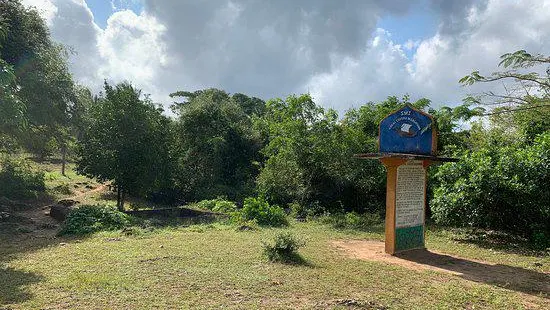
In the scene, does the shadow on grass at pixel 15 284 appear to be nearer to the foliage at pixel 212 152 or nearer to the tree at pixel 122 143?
the tree at pixel 122 143

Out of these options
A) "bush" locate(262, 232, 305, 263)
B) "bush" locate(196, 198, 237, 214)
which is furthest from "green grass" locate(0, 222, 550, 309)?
"bush" locate(196, 198, 237, 214)

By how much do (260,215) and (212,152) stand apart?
987 centimetres

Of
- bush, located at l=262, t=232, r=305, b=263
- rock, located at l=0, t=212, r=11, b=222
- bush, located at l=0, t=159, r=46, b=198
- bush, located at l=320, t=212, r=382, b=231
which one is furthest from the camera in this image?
bush, located at l=0, t=159, r=46, b=198

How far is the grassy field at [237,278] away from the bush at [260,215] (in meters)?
3.40

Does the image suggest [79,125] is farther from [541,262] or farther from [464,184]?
[541,262]

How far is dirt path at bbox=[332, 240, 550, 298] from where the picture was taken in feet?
23.7

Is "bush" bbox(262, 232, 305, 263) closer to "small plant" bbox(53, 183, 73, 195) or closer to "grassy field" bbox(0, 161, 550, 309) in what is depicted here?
"grassy field" bbox(0, 161, 550, 309)

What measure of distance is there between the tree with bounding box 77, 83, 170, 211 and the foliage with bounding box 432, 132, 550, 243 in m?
11.2

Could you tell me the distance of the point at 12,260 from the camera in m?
8.21

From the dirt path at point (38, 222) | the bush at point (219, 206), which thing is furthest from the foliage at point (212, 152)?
the dirt path at point (38, 222)

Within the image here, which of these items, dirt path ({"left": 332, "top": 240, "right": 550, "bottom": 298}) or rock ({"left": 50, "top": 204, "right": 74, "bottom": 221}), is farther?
rock ({"left": 50, "top": 204, "right": 74, "bottom": 221})

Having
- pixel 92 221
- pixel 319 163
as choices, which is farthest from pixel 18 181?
pixel 319 163

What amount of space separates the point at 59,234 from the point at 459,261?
10094 mm

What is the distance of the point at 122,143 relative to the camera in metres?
16.9
